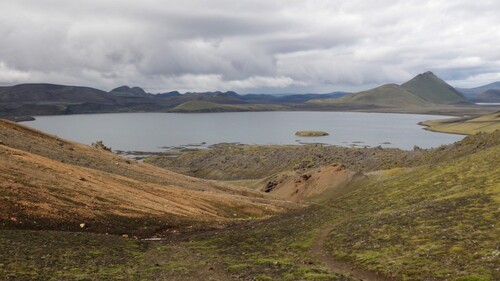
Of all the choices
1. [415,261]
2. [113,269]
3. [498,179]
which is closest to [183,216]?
[113,269]

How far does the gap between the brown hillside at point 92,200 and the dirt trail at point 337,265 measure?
17.6 metres

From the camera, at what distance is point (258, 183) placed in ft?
419

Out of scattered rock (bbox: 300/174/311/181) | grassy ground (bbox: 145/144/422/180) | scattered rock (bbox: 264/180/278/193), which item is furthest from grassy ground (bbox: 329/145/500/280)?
grassy ground (bbox: 145/144/422/180)

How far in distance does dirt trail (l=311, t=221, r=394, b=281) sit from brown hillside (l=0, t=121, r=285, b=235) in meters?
17.6

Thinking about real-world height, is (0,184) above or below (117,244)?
above

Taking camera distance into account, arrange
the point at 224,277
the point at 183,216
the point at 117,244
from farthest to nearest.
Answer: the point at 183,216
the point at 117,244
the point at 224,277

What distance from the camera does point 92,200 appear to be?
4559 centimetres

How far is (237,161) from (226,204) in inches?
4699

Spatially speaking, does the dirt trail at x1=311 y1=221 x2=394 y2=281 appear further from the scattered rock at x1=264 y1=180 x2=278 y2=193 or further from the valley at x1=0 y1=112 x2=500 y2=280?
the scattered rock at x1=264 y1=180 x2=278 y2=193

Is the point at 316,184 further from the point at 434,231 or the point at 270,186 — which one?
the point at 434,231

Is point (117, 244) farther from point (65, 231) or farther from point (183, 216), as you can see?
point (183, 216)

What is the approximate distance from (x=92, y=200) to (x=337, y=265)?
3023cm

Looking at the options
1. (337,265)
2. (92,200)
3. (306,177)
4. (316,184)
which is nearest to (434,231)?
(337,265)

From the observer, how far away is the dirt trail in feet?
78.2
